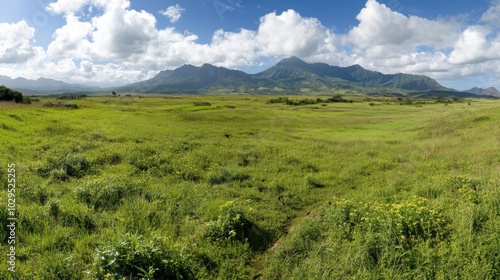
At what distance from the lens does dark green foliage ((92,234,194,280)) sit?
625cm

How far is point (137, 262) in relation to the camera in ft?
21.3

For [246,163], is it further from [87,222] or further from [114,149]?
[87,222]

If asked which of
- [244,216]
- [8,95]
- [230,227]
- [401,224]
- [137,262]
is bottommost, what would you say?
[230,227]

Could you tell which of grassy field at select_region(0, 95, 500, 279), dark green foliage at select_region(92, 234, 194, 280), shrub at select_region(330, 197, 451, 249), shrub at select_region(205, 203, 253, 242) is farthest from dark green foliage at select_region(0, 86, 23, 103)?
shrub at select_region(330, 197, 451, 249)

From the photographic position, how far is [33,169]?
1418 centimetres

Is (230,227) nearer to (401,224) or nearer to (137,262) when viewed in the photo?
(137,262)

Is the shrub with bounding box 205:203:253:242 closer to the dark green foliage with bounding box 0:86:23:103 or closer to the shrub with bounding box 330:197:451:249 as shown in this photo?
the shrub with bounding box 330:197:451:249

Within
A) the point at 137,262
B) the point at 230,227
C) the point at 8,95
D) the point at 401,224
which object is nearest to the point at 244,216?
the point at 230,227

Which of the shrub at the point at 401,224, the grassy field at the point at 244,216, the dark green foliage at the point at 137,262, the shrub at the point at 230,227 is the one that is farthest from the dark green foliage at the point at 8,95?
the shrub at the point at 401,224

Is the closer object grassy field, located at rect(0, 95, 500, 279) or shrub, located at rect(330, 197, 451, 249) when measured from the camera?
grassy field, located at rect(0, 95, 500, 279)

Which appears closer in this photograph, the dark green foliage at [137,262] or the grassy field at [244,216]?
the dark green foliage at [137,262]

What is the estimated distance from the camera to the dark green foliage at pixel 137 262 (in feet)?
20.5

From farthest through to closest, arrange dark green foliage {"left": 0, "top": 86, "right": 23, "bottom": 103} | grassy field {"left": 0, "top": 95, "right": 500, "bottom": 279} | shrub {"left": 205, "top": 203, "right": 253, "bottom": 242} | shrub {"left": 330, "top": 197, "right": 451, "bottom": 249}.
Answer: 1. dark green foliage {"left": 0, "top": 86, "right": 23, "bottom": 103}
2. shrub {"left": 205, "top": 203, "right": 253, "bottom": 242}
3. shrub {"left": 330, "top": 197, "right": 451, "bottom": 249}
4. grassy field {"left": 0, "top": 95, "right": 500, "bottom": 279}

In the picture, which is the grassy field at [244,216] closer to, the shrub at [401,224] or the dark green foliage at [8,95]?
the shrub at [401,224]
